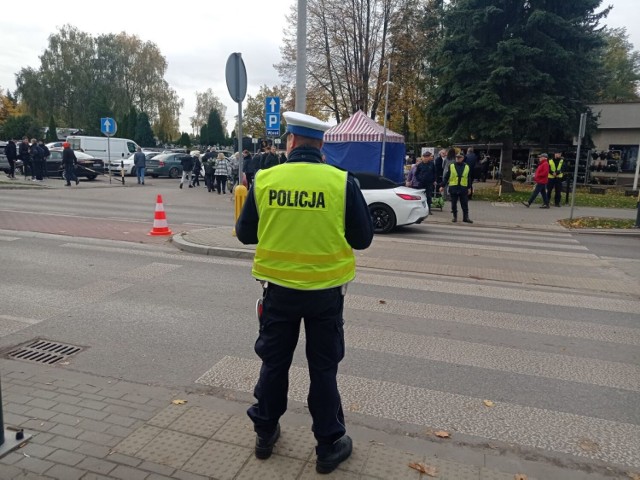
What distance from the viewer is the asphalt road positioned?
11.7 ft

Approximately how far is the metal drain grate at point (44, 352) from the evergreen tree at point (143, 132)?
55721mm

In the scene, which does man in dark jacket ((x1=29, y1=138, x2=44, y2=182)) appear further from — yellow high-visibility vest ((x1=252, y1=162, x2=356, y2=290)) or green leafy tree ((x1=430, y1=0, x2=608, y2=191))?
yellow high-visibility vest ((x1=252, y1=162, x2=356, y2=290))

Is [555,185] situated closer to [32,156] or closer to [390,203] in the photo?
[390,203]

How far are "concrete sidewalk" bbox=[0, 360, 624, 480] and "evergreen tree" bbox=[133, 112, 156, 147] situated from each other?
188 feet

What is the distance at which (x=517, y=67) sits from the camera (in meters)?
21.4

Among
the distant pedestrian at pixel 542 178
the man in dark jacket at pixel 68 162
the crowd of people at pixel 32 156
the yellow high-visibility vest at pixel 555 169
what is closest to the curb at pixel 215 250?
the distant pedestrian at pixel 542 178

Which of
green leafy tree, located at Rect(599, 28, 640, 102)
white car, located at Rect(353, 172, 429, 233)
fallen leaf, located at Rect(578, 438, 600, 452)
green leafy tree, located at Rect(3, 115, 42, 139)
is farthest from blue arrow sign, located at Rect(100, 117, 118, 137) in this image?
green leafy tree, located at Rect(599, 28, 640, 102)

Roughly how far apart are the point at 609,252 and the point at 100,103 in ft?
187

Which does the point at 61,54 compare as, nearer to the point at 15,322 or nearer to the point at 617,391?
the point at 15,322

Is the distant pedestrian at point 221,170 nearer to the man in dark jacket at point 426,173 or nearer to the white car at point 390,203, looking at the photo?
the man in dark jacket at point 426,173

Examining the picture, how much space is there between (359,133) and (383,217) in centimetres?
1094

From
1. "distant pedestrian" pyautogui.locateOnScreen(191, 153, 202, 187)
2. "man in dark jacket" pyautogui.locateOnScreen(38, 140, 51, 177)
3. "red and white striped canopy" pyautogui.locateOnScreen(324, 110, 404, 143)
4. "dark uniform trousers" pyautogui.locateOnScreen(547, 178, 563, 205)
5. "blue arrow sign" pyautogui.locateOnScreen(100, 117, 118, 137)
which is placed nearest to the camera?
"dark uniform trousers" pyautogui.locateOnScreen(547, 178, 563, 205)

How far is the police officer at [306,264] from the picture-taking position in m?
2.71

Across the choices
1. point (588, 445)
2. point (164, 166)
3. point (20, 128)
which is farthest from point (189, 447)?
point (20, 128)
